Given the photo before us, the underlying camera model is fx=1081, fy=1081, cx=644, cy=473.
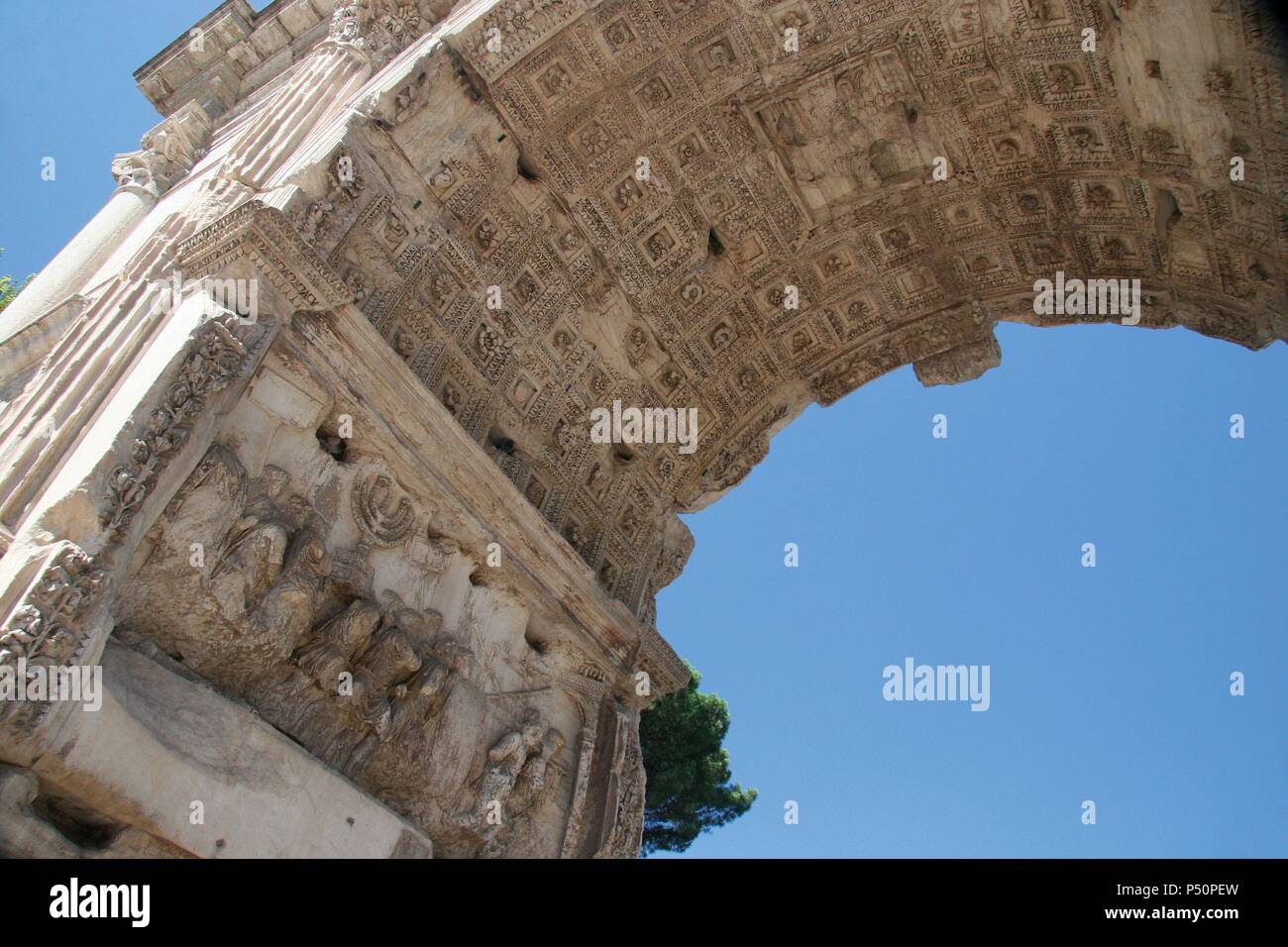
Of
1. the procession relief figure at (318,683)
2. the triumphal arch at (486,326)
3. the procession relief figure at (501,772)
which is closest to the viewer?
the triumphal arch at (486,326)

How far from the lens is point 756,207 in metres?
8.74

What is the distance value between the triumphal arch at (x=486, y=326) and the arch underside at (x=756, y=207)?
1.2 inches

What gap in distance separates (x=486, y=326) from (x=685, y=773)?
11.8m

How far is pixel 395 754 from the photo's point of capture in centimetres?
629

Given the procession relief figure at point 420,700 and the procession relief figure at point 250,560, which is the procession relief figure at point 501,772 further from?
the procession relief figure at point 250,560

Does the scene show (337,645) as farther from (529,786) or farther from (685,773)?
(685,773)

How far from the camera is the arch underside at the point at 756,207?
23.6 ft

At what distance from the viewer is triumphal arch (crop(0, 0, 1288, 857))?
17.1 feet

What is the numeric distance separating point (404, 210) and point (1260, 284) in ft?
19.9

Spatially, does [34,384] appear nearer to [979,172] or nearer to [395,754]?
[395,754]

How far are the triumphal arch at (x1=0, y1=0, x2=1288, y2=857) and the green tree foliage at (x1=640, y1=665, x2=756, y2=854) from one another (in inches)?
371

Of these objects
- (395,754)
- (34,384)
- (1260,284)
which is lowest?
(395,754)

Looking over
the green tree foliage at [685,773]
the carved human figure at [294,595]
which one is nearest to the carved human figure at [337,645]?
the carved human figure at [294,595]
